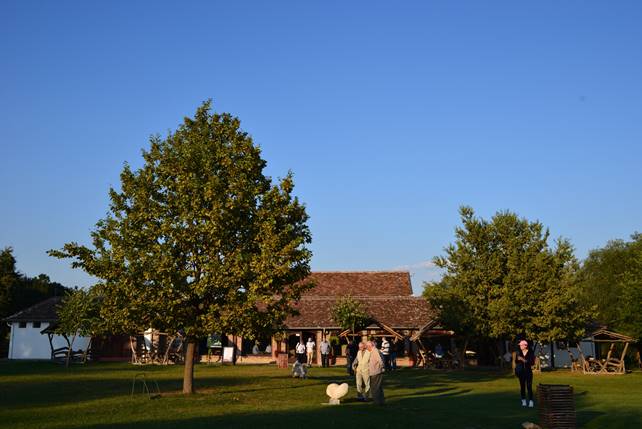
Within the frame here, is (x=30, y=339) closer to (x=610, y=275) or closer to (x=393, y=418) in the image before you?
(x=393, y=418)

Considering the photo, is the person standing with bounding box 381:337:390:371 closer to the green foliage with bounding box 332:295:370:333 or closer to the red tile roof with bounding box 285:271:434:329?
the green foliage with bounding box 332:295:370:333

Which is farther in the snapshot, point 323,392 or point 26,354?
point 26,354

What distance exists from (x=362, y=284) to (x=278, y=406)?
39.8 metres

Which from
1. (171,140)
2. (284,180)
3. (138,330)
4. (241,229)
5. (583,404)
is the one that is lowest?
(583,404)

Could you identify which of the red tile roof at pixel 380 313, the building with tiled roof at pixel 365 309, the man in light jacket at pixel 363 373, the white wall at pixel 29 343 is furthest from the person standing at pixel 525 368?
the white wall at pixel 29 343

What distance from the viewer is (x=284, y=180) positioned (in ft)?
74.8

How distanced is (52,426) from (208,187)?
912 centimetres

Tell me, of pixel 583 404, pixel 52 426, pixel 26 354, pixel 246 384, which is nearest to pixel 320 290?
pixel 26 354

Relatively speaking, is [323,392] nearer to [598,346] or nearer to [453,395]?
[453,395]

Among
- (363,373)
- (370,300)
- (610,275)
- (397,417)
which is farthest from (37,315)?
(610,275)

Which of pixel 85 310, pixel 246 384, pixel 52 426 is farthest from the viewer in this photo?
pixel 85 310

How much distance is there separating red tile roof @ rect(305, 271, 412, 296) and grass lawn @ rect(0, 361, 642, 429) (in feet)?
92.4

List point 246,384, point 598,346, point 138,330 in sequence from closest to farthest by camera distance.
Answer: point 138,330, point 246,384, point 598,346

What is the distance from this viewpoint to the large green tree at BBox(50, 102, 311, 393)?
2072cm
